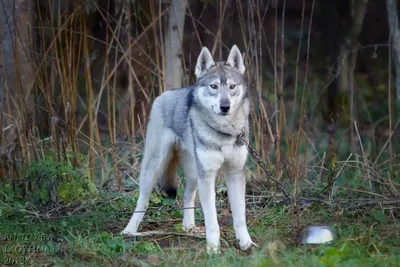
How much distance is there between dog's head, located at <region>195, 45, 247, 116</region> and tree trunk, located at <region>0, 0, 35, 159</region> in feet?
7.29

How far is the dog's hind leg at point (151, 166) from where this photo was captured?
630 cm

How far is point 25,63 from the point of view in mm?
8195

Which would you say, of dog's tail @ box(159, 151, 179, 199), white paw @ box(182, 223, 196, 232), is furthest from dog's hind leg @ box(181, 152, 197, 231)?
dog's tail @ box(159, 151, 179, 199)

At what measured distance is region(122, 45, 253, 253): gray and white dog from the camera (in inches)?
222

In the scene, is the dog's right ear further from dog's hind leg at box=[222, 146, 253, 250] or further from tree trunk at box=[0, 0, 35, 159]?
tree trunk at box=[0, 0, 35, 159]

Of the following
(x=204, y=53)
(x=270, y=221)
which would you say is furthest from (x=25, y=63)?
(x=270, y=221)

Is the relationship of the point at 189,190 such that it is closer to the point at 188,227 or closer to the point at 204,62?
the point at 188,227

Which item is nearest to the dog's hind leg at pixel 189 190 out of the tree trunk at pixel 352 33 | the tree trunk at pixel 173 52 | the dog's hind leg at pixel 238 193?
the dog's hind leg at pixel 238 193

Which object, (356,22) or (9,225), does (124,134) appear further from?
(356,22)

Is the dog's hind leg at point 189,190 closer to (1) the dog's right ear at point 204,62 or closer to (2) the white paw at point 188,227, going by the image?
(2) the white paw at point 188,227

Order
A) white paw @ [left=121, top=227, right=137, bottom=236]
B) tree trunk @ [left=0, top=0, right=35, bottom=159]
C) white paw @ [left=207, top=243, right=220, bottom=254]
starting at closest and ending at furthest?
white paw @ [left=207, top=243, right=220, bottom=254]
white paw @ [left=121, top=227, right=137, bottom=236]
tree trunk @ [left=0, top=0, right=35, bottom=159]

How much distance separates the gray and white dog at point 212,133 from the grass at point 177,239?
0.28 meters

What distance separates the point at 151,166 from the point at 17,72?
198cm

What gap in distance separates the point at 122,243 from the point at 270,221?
1.48m
